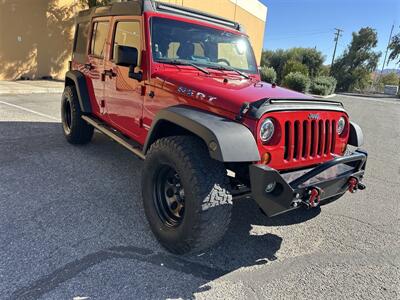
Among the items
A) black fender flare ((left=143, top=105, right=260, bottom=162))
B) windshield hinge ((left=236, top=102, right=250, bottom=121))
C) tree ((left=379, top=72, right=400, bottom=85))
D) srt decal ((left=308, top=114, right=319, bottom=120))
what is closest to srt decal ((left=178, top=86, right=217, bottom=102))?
black fender flare ((left=143, top=105, right=260, bottom=162))

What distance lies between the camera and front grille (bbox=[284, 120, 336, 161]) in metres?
2.78

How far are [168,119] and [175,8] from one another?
168 cm

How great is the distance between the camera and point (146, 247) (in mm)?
2975

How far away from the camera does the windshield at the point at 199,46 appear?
11.9ft

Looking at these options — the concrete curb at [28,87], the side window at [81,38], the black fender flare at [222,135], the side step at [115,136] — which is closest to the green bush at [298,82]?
the concrete curb at [28,87]

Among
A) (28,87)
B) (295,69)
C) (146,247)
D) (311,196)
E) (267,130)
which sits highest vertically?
(295,69)

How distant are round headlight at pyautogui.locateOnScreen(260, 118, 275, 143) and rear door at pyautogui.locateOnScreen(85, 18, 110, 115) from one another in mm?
2752

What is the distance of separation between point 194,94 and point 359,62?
57.8m

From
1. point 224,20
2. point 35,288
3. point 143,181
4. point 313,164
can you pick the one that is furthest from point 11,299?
point 224,20

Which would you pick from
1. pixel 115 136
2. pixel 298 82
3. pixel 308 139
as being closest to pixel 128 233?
pixel 115 136

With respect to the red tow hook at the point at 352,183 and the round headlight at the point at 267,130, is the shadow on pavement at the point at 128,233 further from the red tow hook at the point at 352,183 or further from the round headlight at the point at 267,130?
the round headlight at the point at 267,130

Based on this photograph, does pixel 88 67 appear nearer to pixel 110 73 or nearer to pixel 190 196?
pixel 110 73

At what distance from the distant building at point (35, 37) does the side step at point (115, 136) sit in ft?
31.1

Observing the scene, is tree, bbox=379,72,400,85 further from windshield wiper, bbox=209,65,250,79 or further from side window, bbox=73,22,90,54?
windshield wiper, bbox=209,65,250,79
